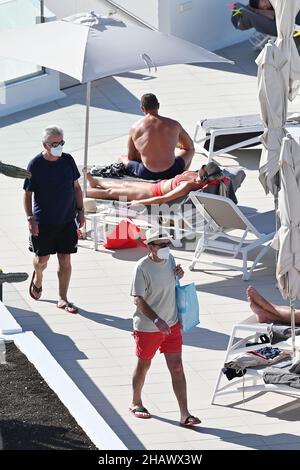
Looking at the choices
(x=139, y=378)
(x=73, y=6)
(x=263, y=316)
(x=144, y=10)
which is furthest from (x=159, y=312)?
(x=73, y=6)

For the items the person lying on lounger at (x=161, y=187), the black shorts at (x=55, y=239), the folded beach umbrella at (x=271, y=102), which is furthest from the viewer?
the person lying on lounger at (x=161, y=187)

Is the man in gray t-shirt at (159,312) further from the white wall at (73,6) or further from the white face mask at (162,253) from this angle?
the white wall at (73,6)

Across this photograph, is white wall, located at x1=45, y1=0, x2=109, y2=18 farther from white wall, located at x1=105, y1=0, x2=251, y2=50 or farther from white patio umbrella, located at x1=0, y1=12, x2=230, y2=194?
white patio umbrella, located at x1=0, y1=12, x2=230, y2=194

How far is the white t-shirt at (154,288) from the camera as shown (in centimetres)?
1052

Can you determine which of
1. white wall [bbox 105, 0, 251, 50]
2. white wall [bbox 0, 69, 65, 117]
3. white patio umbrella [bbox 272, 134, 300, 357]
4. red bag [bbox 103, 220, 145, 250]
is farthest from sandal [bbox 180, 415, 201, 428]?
white wall [bbox 105, 0, 251, 50]

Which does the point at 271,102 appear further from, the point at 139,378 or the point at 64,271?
the point at 139,378

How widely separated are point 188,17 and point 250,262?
8543 mm

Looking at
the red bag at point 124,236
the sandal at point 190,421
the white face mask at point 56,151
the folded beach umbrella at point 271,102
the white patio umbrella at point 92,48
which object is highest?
the white patio umbrella at point 92,48

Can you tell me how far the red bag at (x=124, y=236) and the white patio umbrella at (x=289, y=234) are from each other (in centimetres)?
349

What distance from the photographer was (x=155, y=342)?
10609mm

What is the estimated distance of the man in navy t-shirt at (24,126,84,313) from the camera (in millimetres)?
12711

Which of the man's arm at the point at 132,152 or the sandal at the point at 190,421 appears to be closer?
the sandal at the point at 190,421

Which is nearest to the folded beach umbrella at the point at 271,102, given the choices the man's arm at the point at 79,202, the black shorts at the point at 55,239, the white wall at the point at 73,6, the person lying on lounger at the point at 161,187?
the person lying on lounger at the point at 161,187

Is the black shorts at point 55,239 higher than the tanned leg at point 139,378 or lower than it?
higher
